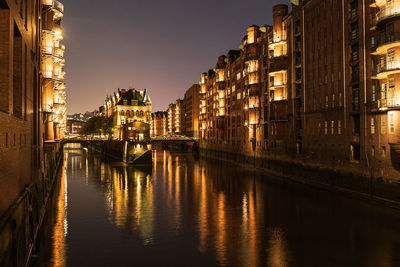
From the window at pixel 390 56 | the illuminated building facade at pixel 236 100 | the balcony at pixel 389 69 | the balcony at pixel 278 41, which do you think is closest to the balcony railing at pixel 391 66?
the balcony at pixel 389 69

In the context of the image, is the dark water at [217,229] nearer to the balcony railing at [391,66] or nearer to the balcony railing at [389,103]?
the balcony railing at [389,103]

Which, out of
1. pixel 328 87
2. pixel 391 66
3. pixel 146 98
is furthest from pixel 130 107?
pixel 391 66

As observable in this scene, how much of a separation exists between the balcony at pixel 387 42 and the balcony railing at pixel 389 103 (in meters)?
4.68

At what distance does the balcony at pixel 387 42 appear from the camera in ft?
98.9

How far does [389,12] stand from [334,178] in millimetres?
18860

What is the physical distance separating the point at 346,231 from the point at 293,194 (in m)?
14.7

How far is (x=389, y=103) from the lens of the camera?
3077 cm

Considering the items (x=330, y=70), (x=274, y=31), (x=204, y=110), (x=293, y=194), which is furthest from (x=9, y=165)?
(x=204, y=110)

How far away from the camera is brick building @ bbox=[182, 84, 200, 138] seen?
497 feet

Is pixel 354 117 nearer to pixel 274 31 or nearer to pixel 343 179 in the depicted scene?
pixel 343 179

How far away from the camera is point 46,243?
23.9 meters

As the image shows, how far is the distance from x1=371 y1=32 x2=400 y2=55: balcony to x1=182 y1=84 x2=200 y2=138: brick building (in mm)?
118728

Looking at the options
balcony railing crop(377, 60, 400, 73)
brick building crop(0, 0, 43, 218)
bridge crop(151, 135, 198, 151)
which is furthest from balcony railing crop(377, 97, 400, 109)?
bridge crop(151, 135, 198, 151)

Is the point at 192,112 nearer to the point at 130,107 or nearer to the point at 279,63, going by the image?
the point at 130,107
